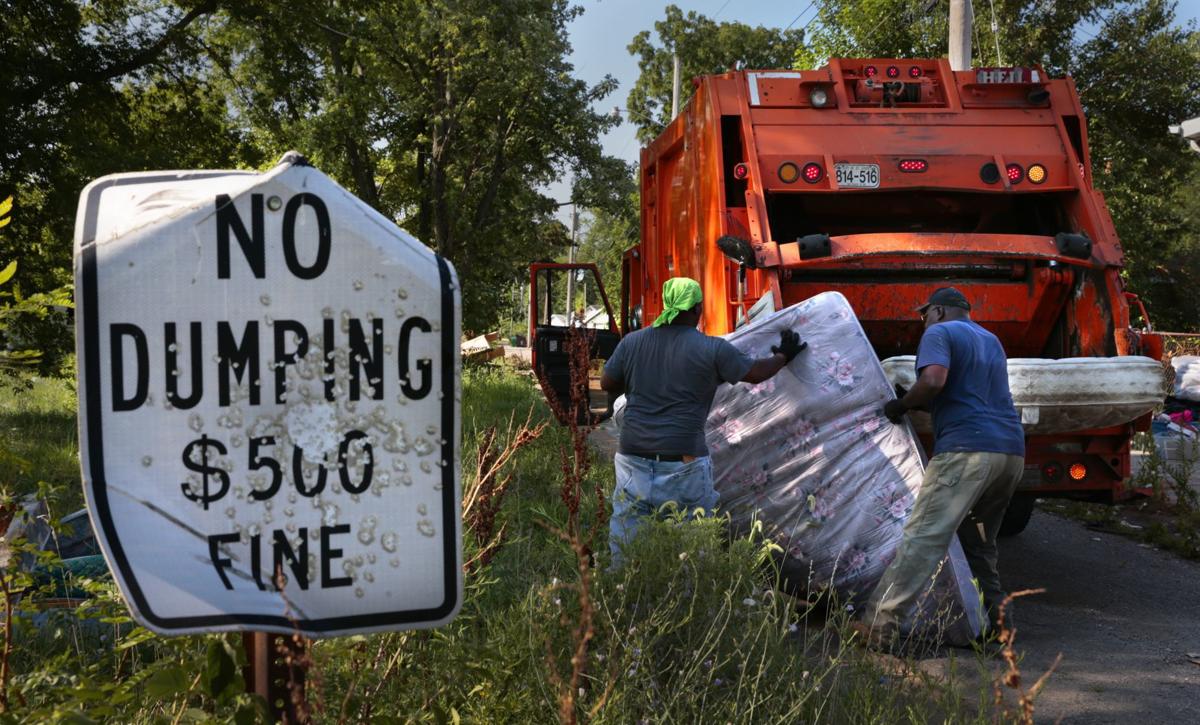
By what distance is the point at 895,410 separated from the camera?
4785 mm

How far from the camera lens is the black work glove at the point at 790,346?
4.93m

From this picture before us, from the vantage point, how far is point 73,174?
10375 mm

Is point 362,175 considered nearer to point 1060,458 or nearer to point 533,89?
point 533,89

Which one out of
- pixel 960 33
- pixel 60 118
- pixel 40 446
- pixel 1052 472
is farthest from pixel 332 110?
pixel 1052 472

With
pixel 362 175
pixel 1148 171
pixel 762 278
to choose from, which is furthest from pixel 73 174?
pixel 1148 171

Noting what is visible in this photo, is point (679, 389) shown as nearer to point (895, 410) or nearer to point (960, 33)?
point (895, 410)

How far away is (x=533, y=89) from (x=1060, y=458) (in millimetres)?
17745

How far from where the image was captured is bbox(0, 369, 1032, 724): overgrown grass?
224 cm

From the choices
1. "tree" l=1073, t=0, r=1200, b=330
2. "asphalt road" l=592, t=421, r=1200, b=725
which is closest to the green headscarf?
"asphalt road" l=592, t=421, r=1200, b=725

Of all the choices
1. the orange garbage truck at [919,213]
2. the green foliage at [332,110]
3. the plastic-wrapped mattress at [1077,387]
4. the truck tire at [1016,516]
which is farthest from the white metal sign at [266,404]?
the green foliage at [332,110]

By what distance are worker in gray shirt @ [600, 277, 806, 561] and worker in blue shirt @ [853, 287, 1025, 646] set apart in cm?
69

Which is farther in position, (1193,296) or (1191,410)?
(1193,296)

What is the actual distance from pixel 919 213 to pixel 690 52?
34.6 metres

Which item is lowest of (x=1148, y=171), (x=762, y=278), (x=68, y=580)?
(x=68, y=580)
